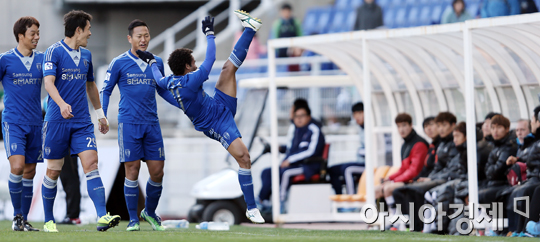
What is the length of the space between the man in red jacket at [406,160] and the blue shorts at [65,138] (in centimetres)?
459

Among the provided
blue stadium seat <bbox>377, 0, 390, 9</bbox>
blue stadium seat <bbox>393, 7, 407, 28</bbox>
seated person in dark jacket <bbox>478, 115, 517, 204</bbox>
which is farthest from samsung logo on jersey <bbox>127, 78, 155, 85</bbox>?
blue stadium seat <bbox>377, 0, 390, 9</bbox>

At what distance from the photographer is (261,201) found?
12.4 metres

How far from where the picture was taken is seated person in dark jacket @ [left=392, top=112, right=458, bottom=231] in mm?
10008

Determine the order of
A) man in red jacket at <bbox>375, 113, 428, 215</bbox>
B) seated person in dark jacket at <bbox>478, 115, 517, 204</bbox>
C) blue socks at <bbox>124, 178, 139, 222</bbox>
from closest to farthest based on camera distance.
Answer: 1. blue socks at <bbox>124, 178, 139, 222</bbox>
2. seated person in dark jacket at <bbox>478, 115, 517, 204</bbox>
3. man in red jacket at <bbox>375, 113, 428, 215</bbox>

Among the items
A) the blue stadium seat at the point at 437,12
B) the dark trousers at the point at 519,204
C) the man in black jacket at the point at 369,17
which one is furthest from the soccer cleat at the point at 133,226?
the blue stadium seat at the point at 437,12

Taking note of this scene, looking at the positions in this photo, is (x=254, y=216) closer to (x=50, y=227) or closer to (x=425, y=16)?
(x=50, y=227)

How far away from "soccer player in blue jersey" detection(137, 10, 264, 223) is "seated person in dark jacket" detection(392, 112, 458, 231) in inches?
115

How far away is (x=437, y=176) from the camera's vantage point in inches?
398

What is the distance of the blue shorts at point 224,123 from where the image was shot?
7.91 metres

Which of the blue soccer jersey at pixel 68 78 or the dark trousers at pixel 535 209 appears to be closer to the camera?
the blue soccer jersey at pixel 68 78

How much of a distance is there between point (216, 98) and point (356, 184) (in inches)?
192

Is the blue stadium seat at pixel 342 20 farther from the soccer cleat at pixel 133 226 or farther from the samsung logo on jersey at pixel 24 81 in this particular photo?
the samsung logo on jersey at pixel 24 81

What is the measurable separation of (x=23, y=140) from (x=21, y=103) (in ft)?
1.21

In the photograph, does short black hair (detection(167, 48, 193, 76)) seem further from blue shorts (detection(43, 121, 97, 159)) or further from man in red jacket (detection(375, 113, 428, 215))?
man in red jacket (detection(375, 113, 428, 215))
